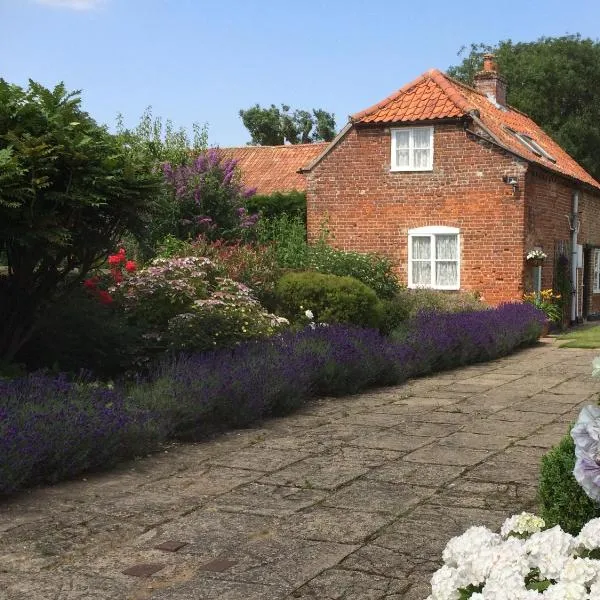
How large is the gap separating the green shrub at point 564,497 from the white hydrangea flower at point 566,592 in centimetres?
178

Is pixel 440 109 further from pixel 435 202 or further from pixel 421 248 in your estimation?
pixel 421 248

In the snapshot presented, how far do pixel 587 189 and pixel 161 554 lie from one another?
72.3ft

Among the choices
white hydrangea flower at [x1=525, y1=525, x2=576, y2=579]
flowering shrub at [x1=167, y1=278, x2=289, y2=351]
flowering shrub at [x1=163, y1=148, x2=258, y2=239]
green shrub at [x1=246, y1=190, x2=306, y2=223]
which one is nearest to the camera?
white hydrangea flower at [x1=525, y1=525, x2=576, y2=579]

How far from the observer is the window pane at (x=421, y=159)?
19639 millimetres

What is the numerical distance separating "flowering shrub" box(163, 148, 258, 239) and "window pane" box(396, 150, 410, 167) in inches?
157

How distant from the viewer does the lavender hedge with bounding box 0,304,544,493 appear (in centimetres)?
565

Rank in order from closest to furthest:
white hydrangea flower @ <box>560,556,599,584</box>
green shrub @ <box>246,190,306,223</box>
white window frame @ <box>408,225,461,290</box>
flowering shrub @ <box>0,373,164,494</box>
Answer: white hydrangea flower @ <box>560,556,599,584</box> → flowering shrub @ <box>0,373,164,494</box> → white window frame @ <box>408,225,461,290</box> → green shrub @ <box>246,190,306,223</box>

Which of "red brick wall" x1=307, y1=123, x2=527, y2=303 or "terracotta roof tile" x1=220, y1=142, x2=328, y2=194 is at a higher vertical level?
"terracotta roof tile" x1=220, y1=142, x2=328, y2=194

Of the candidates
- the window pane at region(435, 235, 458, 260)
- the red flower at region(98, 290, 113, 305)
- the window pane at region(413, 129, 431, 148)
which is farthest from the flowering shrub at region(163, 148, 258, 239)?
the red flower at region(98, 290, 113, 305)

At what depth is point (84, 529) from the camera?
15.4 feet

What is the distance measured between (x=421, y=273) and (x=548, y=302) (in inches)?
122

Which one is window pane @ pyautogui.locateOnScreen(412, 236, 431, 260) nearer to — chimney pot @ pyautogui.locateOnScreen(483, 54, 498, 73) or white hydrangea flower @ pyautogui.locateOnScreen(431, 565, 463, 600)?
chimney pot @ pyautogui.locateOnScreen(483, 54, 498, 73)

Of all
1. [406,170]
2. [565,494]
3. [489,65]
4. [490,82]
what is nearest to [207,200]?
[406,170]

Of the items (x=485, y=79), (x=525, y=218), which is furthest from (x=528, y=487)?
(x=485, y=79)
